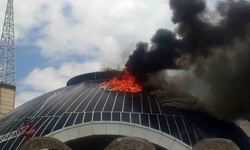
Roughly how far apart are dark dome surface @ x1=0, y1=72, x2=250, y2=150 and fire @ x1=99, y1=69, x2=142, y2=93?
1024 mm

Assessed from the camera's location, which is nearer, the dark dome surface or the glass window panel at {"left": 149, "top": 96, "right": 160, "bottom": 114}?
the dark dome surface

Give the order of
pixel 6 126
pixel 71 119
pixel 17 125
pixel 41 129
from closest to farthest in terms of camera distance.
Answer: pixel 41 129, pixel 71 119, pixel 17 125, pixel 6 126

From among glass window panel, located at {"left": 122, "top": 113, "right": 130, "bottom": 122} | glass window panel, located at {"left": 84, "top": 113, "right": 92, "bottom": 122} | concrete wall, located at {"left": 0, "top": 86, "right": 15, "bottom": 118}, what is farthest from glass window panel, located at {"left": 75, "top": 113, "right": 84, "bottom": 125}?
concrete wall, located at {"left": 0, "top": 86, "right": 15, "bottom": 118}

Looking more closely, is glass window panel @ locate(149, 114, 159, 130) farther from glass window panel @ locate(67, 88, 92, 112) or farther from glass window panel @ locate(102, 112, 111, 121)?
glass window panel @ locate(67, 88, 92, 112)

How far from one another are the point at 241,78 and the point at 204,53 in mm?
4176

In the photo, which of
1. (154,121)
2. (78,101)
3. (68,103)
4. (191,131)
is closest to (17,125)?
(68,103)

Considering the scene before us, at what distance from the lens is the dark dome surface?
23250mm

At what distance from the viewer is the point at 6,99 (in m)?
64.0

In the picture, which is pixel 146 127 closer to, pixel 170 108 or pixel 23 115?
pixel 170 108

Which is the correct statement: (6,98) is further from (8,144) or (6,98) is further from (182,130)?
(182,130)

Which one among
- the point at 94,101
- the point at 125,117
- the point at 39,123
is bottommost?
the point at 39,123

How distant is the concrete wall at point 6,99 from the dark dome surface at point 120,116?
3576 centimetres

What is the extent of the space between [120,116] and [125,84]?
7.12 m

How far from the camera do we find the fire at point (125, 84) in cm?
2947
